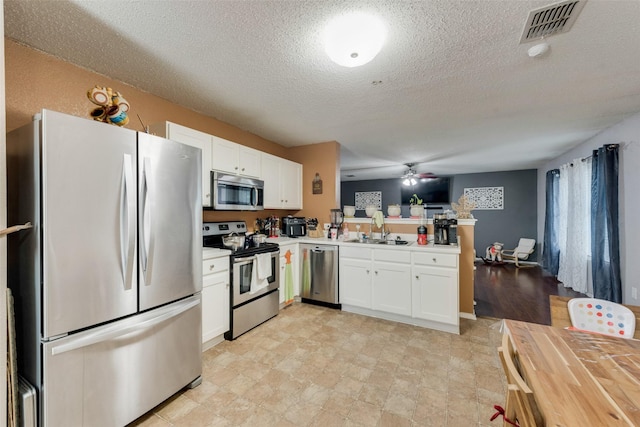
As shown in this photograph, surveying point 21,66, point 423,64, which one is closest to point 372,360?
point 423,64

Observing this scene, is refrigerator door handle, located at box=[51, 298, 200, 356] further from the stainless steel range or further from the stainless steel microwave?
the stainless steel microwave

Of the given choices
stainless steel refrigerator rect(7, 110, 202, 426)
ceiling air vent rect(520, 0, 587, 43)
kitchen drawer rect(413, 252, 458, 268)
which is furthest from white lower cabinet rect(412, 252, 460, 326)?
stainless steel refrigerator rect(7, 110, 202, 426)

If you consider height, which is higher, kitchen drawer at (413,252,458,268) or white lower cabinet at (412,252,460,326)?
kitchen drawer at (413,252,458,268)

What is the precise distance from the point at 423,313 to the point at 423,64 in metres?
2.50

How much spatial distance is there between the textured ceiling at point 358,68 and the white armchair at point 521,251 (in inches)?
153

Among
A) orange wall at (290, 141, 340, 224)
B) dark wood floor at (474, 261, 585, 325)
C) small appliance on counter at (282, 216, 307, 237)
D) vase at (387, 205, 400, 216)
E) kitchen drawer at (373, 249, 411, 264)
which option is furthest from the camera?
orange wall at (290, 141, 340, 224)

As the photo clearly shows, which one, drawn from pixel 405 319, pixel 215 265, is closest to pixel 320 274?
pixel 405 319

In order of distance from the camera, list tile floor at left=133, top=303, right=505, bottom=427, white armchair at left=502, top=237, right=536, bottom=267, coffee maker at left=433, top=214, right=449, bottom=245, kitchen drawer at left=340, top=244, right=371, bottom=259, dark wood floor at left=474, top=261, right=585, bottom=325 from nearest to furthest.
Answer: tile floor at left=133, top=303, right=505, bottom=427
coffee maker at left=433, top=214, right=449, bottom=245
kitchen drawer at left=340, top=244, right=371, bottom=259
dark wood floor at left=474, top=261, right=585, bottom=325
white armchair at left=502, top=237, right=536, bottom=267

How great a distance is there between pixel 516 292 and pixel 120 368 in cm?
→ 530

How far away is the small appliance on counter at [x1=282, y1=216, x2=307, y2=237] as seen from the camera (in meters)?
3.91

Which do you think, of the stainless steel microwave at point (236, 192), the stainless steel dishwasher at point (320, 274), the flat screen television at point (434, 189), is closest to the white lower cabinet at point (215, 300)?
the stainless steel microwave at point (236, 192)

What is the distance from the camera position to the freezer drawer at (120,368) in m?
1.30

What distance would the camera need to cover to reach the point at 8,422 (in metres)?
1.26

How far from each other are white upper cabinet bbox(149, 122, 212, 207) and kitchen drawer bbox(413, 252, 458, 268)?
2.42m
